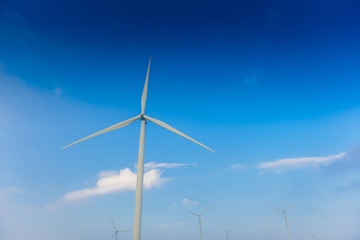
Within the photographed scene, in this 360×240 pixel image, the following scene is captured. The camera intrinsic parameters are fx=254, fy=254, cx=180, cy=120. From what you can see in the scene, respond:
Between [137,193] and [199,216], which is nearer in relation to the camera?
[137,193]

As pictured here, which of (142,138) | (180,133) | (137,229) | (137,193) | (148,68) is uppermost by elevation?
(148,68)

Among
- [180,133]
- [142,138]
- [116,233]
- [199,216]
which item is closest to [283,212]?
[199,216]

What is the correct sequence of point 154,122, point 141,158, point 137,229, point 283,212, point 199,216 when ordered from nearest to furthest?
1. point 137,229
2. point 141,158
3. point 154,122
4. point 199,216
5. point 283,212

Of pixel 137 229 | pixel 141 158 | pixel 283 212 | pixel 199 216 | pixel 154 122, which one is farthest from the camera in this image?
pixel 283 212

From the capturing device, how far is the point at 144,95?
40281mm

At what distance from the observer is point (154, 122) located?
3794 centimetres

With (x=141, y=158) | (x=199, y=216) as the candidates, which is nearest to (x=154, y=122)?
(x=141, y=158)

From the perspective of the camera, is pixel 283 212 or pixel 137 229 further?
pixel 283 212

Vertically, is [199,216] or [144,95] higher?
[144,95]

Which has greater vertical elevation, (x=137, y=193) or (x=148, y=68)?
(x=148, y=68)

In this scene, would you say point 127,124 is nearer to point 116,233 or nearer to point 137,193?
point 137,193

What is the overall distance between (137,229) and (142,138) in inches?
434

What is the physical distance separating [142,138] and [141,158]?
2.93 m

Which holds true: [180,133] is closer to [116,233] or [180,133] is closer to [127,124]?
[127,124]
